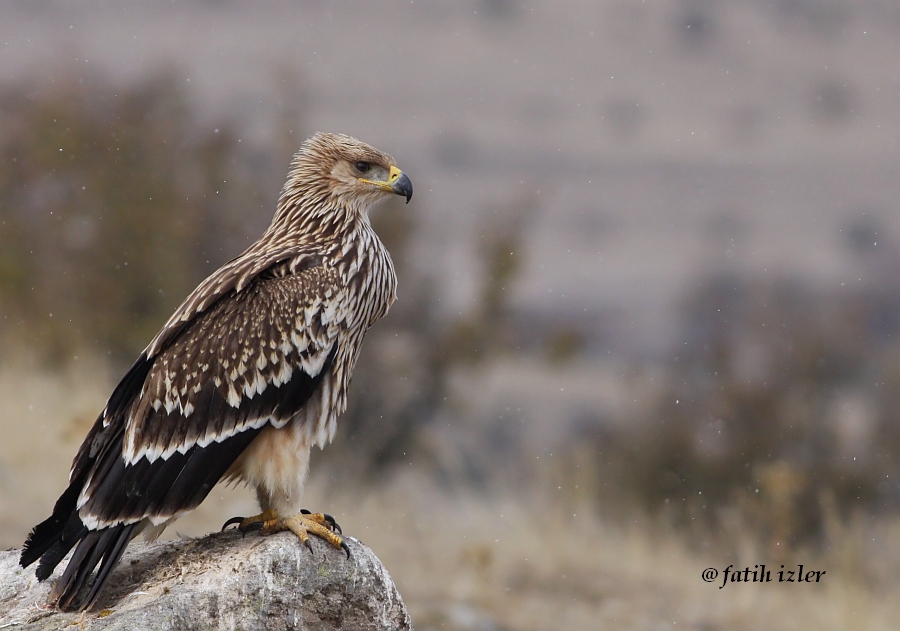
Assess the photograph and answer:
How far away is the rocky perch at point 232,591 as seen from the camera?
4.66 metres

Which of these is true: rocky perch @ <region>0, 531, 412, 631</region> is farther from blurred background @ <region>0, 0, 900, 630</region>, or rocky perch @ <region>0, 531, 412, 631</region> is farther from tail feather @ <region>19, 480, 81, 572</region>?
blurred background @ <region>0, 0, 900, 630</region>

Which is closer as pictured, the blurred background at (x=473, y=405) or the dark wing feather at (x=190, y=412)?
the dark wing feather at (x=190, y=412)

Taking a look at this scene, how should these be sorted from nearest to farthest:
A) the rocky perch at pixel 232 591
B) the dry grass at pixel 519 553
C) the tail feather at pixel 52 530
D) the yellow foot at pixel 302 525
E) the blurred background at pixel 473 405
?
the rocky perch at pixel 232 591 → the tail feather at pixel 52 530 → the yellow foot at pixel 302 525 → the dry grass at pixel 519 553 → the blurred background at pixel 473 405

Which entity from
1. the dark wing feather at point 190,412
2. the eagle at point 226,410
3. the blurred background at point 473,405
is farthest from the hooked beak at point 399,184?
the blurred background at point 473,405

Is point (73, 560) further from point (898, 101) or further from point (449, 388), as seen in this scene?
point (898, 101)

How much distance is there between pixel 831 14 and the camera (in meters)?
53.6

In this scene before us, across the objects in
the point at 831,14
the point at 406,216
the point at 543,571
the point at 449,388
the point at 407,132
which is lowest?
the point at 543,571

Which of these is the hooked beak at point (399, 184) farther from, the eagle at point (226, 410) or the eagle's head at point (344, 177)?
the eagle at point (226, 410)

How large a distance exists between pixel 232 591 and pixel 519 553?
6859 mm

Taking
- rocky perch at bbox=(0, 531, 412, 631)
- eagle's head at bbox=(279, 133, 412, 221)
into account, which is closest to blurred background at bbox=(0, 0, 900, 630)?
eagle's head at bbox=(279, 133, 412, 221)

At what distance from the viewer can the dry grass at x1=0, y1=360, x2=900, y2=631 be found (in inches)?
391

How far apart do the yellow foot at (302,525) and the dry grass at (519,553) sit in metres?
4.24

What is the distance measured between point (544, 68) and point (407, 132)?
28.9 ft

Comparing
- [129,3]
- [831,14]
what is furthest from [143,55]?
[831,14]
